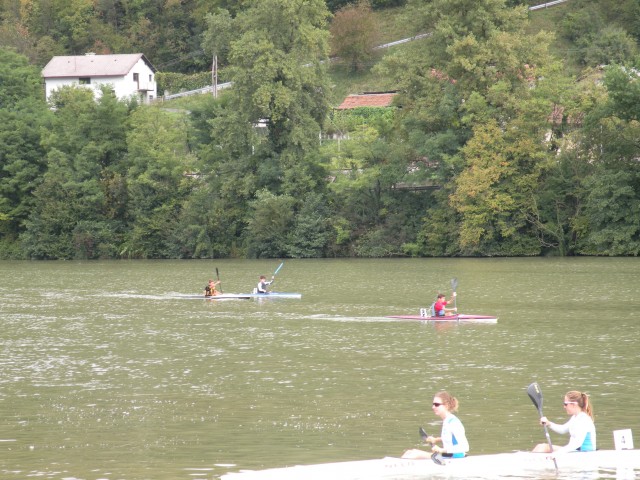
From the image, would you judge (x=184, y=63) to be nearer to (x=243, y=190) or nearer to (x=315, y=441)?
(x=243, y=190)

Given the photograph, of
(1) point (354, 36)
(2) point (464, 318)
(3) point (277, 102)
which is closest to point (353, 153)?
(3) point (277, 102)

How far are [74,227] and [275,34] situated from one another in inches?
873

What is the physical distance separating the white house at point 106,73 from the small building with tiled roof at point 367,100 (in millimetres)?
28156

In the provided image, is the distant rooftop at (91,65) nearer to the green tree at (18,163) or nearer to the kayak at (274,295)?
the green tree at (18,163)

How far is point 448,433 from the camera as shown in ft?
53.1

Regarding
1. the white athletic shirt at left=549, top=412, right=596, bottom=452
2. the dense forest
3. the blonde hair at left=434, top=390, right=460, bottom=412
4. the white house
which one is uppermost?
the white house

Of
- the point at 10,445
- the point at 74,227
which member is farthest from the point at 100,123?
the point at 10,445

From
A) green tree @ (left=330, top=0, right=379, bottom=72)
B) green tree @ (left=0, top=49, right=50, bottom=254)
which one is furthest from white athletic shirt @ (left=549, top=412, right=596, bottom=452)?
green tree @ (left=330, top=0, right=379, bottom=72)

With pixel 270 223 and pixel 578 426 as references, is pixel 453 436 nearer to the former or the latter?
pixel 578 426

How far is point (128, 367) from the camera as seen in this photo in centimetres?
2823

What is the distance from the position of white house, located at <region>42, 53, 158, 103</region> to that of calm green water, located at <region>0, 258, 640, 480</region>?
65508 millimetres

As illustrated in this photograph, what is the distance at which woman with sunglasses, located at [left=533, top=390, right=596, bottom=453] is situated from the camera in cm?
1630

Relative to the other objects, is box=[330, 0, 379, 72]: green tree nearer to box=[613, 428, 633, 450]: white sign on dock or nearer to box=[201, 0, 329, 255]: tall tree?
box=[201, 0, 329, 255]: tall tree

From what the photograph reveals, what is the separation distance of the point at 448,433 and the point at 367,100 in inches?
3131
